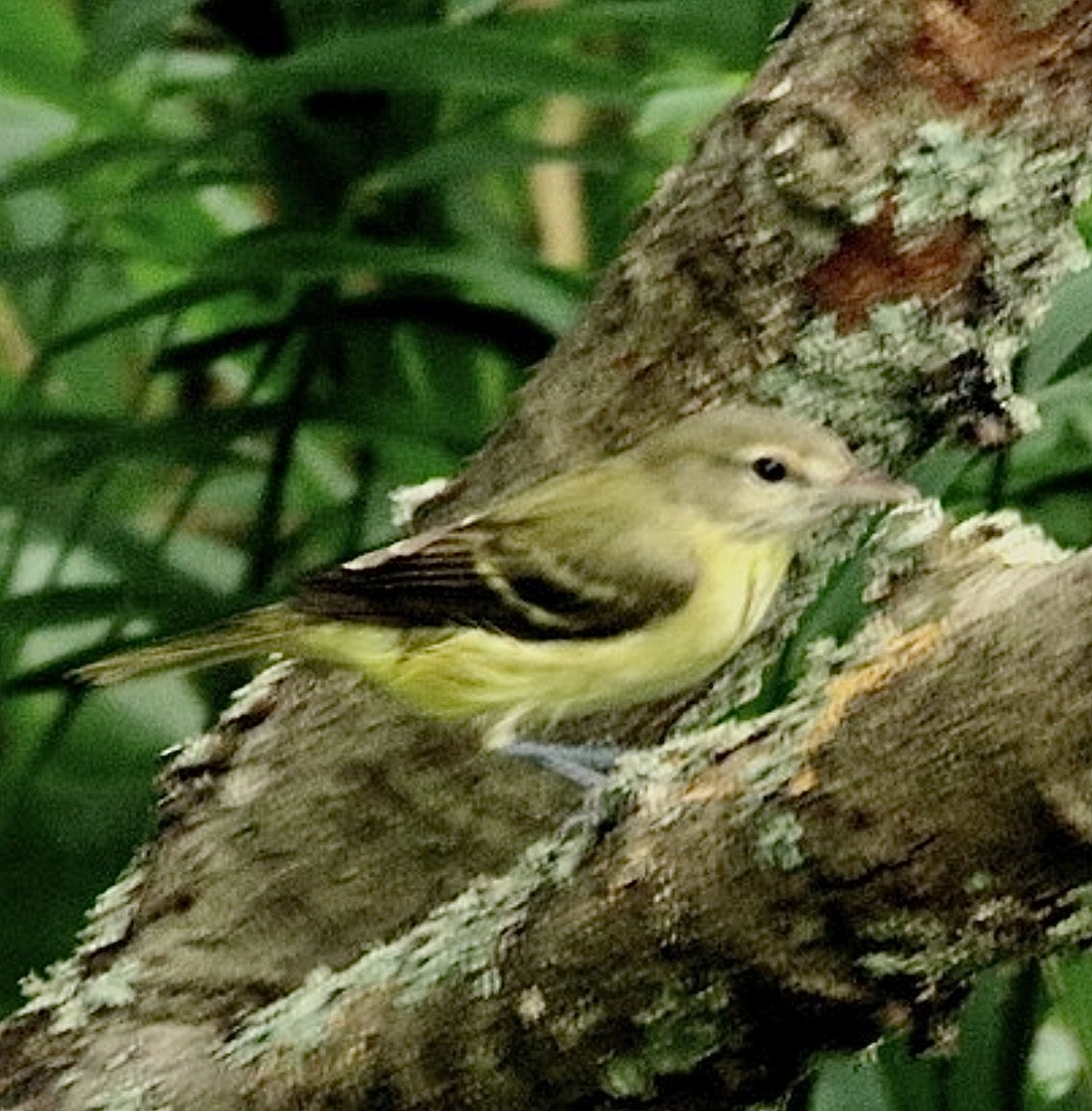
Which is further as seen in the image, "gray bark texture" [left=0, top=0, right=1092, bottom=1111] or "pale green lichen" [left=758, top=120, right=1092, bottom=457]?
"pale green lichen" [left=758, top=120, right=1092, bottom=457]

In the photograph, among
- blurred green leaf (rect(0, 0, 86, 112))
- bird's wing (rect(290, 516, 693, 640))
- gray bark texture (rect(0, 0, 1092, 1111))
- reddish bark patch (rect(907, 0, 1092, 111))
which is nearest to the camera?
gray bark texture (rect(0, 0, 1092, 1111))

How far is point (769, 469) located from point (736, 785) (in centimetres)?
37

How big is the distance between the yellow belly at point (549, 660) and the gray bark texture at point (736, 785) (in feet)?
0.11

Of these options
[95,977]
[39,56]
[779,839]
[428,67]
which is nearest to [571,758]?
[95,977]

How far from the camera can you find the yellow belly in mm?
1296

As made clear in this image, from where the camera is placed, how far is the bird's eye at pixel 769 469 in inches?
49.9

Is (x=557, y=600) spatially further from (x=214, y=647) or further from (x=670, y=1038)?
(x=670, y=1038)

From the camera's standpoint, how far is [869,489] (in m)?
1.26

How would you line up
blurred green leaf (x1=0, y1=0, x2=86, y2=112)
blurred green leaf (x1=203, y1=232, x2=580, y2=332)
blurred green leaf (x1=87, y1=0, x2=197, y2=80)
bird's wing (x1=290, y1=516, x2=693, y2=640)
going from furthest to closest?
blurred green leaf (x1=0, y1=0, x2=86, y2=112) → blurred green leaf (x1=203, y1=232, x2=580, y2=332) → blurred green leaf (x1=87, y1=0, x2=197, y2=80) → bird's wing (x1=290, y1=516, x2=693, y2=640)

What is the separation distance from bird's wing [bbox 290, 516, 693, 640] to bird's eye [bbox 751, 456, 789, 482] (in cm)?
7

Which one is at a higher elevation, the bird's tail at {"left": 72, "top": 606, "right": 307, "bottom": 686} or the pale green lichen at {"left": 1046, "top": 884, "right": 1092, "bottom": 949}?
the bird's tail at {"left": 72, "top": 606, "right": 307, "bottom": 686}

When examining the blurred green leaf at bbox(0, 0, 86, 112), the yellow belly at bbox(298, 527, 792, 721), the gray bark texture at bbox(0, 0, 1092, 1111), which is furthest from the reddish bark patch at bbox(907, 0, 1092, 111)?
the blurred green leaf at bbox(0, 0, 86, 112)

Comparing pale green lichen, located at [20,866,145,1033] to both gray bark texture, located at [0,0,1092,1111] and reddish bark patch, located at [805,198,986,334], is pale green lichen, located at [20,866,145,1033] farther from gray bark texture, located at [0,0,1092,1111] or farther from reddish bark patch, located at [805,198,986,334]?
reddish bark patch, located at [805,198,986,334]

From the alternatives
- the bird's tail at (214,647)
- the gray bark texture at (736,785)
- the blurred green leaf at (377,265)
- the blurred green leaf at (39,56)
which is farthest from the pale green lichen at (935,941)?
the blurred green leaf at (39,56)
